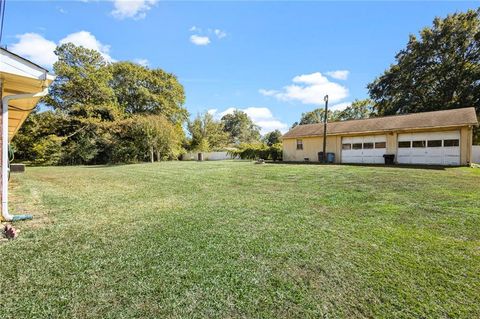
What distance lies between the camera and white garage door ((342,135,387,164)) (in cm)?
1702

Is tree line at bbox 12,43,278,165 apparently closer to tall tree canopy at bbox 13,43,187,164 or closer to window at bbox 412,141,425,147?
tall tree canopy at bbox 13,43,187,164

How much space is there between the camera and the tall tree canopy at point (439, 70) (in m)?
22.9

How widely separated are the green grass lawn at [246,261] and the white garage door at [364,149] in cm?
1236

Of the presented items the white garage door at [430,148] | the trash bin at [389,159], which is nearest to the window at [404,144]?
the white garage door at [430,148]

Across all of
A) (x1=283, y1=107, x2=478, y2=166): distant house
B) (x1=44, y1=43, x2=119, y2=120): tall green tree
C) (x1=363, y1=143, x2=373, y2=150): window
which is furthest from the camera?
(x1=44, y1=43, x2=119, y2=120): tall green tree

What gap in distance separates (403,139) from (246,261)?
17096mm

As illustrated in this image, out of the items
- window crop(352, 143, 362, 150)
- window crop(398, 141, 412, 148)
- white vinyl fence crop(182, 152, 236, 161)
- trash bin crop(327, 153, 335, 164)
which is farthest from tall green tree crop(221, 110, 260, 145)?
window crop(398, 141, 412, 148)

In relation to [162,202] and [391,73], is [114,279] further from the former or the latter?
[391,73]

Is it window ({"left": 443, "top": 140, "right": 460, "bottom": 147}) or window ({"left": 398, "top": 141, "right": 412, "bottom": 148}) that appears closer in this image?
window ({"left": 443, "top": 140, "right": 460, "bottom": 147})

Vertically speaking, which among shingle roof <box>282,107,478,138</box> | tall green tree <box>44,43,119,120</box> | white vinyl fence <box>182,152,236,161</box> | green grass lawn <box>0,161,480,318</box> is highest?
tall green tree <box>44,43,119,120</box>

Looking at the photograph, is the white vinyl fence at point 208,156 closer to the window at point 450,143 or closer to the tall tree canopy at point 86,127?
the tall tree canopy at point 86,127

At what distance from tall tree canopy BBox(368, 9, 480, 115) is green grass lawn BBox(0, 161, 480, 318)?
82.2ft

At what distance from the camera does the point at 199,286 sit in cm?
243

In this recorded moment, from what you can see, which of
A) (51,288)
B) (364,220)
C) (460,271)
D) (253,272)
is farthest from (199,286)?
(364,220)
